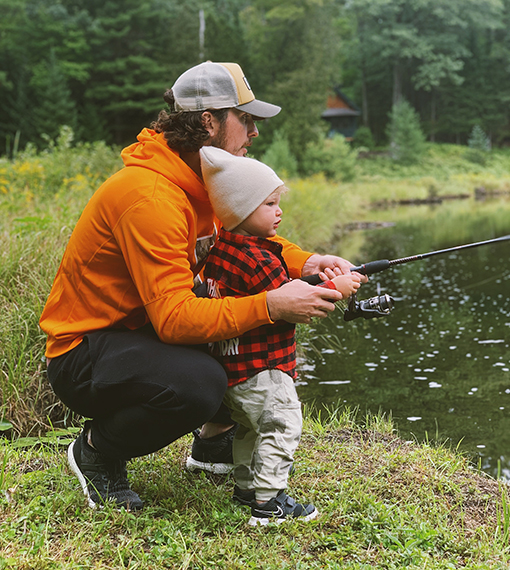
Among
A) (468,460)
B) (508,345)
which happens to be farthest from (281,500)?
(508,345)

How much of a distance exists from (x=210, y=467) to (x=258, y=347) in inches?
25.5

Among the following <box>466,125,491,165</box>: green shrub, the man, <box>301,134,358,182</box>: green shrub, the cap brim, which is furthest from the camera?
<box>466,125,491,165</box>: green shrub

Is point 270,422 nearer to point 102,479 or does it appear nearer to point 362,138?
point 102,479

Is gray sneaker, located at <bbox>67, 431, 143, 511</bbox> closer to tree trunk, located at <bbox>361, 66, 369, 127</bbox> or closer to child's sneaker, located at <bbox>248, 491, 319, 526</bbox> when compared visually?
child's sneaker, located at <bbox>248, 491, 319, 526</bbox>

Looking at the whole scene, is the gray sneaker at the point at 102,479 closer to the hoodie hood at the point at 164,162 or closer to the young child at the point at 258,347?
the young child at the point at 258,347

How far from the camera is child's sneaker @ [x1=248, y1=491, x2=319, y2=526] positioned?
78.0 inches

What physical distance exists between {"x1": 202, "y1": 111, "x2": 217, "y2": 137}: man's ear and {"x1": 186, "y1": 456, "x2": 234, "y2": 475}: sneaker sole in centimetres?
123

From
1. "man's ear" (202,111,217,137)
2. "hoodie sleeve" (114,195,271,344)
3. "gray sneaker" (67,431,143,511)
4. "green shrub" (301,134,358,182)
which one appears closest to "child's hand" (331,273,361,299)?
"hoodie sleeve" (114,195,271,344)

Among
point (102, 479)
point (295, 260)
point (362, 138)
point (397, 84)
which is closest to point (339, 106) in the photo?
point (362, 138)

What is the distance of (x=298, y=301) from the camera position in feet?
6.27

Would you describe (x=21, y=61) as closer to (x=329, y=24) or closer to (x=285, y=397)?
(x=329, y=24)

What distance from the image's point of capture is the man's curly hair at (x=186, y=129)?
208 cm

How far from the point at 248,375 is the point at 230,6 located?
124 ft

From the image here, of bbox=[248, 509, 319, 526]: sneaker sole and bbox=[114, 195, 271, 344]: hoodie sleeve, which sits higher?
bbox=[114, 195, 271, 344]: hoodie sleeve
